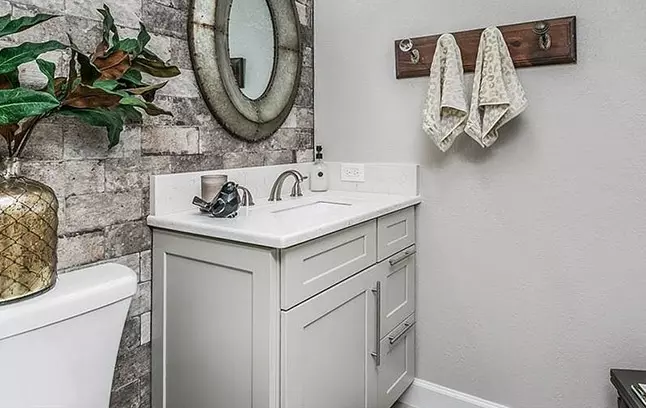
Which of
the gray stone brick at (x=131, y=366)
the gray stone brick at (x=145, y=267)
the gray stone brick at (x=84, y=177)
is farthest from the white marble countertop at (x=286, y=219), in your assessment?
the gray stone brick at (x=131, y=366)

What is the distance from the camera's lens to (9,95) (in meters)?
0.98

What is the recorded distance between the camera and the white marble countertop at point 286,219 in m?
1.37

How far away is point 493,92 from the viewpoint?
1.80 metres

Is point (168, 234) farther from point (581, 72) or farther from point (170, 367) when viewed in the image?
point (581, 72)

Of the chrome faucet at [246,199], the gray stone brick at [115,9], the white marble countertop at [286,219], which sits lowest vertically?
the white marble countertop at [286,219]

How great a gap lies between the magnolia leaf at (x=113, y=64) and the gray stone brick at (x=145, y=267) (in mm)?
604

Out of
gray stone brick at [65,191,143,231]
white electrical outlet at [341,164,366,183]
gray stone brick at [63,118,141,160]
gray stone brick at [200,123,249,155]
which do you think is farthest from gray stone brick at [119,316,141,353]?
white electrical outlet at [341,164,366,183]

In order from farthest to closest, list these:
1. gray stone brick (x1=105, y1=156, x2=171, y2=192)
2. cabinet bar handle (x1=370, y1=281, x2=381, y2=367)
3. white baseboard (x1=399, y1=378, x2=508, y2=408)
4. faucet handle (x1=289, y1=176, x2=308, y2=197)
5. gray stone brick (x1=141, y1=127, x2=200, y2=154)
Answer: faucet handle (x1=289, y1=176, x2=308, y2=197)
white baseboard (x1=399, y1=378, x2=508, y2=408)
cabinet bar handle (x1=370, y1=281, x2=381, y2=367)
gray stone brick (x1=141, y1=127, x2=200, y2=154)
gray stone brick (x1=105, y1=156, x2=171, y2=192)

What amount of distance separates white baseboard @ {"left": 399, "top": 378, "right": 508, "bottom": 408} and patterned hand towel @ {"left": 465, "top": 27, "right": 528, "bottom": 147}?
1.10 m

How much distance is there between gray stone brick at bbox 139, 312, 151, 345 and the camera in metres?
1.61

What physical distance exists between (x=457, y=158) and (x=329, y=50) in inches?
32.8

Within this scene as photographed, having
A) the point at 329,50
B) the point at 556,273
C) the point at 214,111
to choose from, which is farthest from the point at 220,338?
the point at 329,50

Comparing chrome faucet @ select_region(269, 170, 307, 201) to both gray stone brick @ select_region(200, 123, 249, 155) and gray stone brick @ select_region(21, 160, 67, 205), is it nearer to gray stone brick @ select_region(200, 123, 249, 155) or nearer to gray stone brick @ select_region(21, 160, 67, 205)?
gray stone brick @ select_region(200, 123, 249, 155)

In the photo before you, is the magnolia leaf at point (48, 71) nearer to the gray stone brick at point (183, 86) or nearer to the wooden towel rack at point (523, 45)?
the gray stone brick at point (183, 86)
